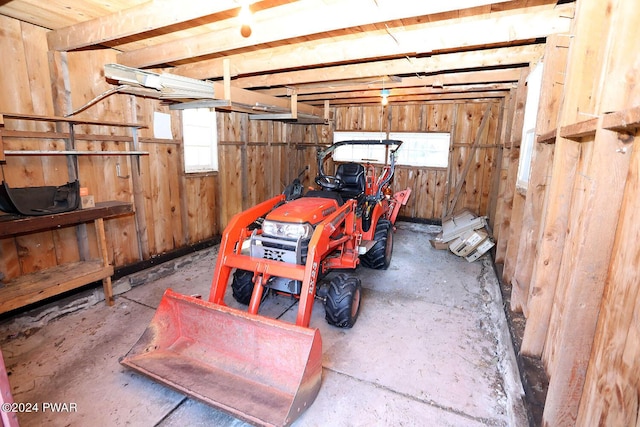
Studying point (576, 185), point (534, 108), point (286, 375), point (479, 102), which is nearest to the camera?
point (576, 185)

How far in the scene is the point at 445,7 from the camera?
1832 mm

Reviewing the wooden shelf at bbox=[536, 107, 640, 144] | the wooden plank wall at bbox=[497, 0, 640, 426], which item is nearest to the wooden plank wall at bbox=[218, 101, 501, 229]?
the wooden plank wall at bbox=[497, 0, 640, 426]

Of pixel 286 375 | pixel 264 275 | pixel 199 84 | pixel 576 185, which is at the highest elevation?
pixel 199 84

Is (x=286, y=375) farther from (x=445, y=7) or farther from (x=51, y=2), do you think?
(x=51, y=2)

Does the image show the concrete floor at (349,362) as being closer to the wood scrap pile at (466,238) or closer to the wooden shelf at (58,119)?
the wood scrap pile at (466,238)

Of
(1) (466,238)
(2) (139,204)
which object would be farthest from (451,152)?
(2) (139,204)

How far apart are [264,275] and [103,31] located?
2151 millimetres

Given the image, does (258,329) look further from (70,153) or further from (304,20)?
(70,153)

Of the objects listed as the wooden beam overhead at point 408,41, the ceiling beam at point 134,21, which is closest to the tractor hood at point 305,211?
the wooden beam overhead at point 408,41

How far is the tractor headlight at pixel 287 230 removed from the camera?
2.45 m

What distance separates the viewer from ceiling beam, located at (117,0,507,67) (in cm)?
190

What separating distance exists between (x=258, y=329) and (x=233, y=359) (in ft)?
0.92

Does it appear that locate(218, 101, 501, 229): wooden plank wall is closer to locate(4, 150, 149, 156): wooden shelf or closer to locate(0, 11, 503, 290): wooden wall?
locate(0, 11, 503, 290): wooden wall

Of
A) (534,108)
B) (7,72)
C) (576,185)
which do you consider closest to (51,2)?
(7,72)
